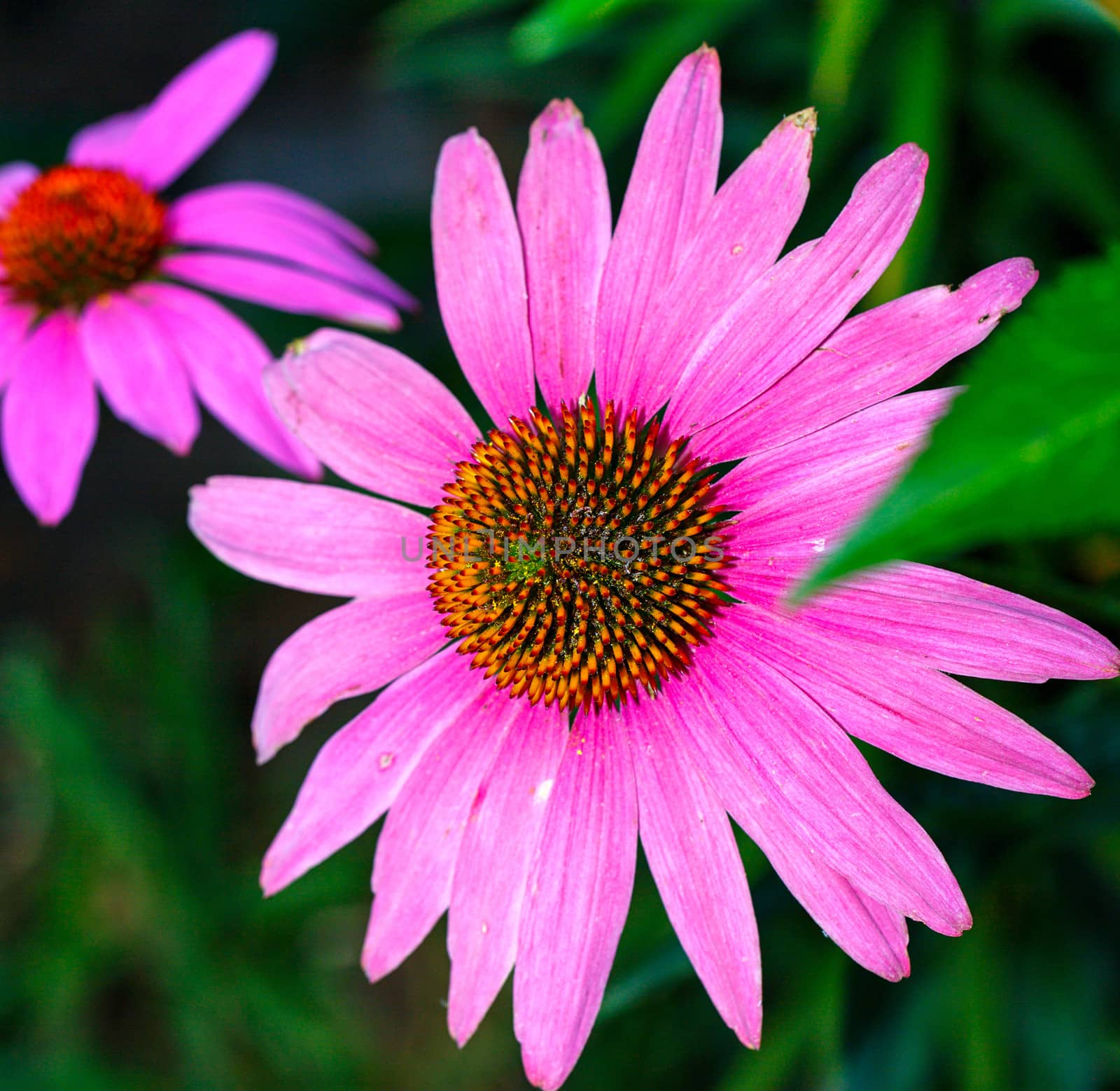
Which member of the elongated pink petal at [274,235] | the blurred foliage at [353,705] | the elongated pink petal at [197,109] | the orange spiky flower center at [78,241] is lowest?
the blurred foliage at [353,705]

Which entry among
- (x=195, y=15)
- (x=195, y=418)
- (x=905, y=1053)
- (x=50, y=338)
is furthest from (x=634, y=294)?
(x=195, y=15)

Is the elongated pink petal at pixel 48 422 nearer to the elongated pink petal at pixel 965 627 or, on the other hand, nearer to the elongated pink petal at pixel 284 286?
the elongated pink petal at pixel 284 286

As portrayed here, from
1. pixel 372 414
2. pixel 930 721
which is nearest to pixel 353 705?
pixel 372 414

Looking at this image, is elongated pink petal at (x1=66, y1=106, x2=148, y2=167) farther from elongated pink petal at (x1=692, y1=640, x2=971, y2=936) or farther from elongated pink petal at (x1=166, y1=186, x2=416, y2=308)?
elongated pink petal at (x1=692, y1=640, x2=971, y2=936)

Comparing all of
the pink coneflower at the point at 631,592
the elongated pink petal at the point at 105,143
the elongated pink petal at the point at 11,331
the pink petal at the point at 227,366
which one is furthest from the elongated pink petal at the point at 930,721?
the elongated pink petal at the point at 105,143

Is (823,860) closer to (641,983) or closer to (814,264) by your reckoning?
(641,983)

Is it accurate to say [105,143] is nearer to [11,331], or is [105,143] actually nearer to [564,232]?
[11,331]
